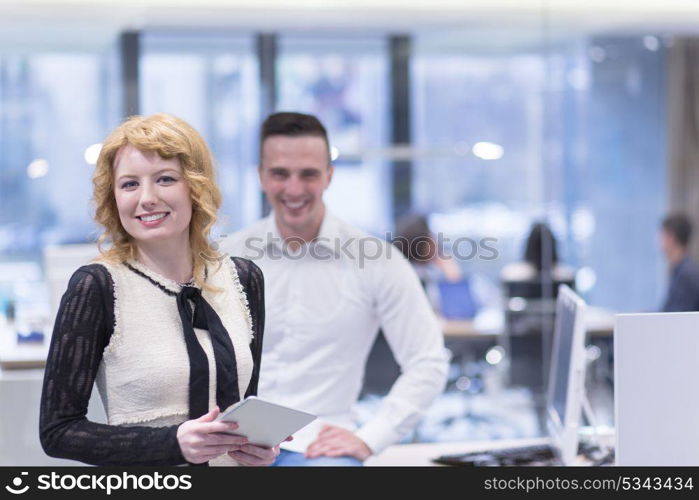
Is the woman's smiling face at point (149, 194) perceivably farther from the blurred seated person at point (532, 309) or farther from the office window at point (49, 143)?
the blurred seated person at point (532, 309)

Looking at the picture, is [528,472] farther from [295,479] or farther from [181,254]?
[181,254]

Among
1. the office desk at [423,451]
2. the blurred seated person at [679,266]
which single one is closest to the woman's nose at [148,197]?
the office desk at [423,451]

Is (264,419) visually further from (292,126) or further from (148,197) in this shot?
(292,126)

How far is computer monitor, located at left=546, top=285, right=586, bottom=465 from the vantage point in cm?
264

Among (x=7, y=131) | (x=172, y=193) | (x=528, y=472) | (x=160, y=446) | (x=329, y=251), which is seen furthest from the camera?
(x=7, y=131)

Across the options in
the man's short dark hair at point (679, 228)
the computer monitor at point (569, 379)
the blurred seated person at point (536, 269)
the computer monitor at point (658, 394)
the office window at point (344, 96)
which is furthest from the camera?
the man's short dark hair at point (679, 228)

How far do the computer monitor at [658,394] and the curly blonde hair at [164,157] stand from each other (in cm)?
87

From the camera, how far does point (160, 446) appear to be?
5.92 feet

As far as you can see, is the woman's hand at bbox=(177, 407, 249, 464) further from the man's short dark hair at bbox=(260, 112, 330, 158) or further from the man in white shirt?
A: the man's short dark hair at bbox=(260, 112, 330, 158)

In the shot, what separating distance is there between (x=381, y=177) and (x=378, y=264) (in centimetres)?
269

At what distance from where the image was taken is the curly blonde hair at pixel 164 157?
192 cm

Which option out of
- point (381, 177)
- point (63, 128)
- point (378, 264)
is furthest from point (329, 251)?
point (63, 128)

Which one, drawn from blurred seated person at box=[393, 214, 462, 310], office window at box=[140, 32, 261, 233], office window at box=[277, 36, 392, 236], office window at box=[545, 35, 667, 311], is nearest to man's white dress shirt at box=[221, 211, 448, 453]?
blurred seated person at box=[393, 214, 462, 310]

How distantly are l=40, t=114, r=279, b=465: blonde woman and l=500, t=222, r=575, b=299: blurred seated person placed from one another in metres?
4.05
